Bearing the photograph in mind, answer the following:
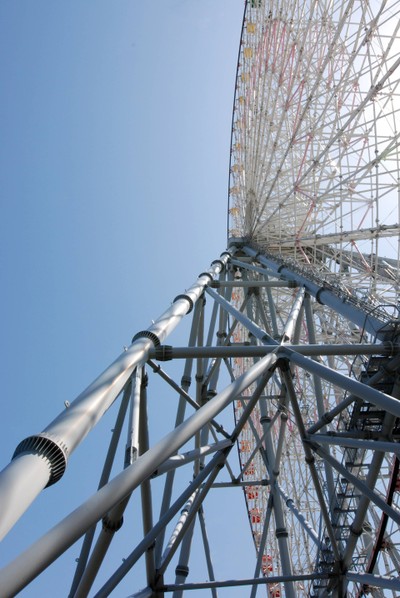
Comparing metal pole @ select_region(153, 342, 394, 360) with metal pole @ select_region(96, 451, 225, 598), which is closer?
metal pole @ select_region(96, 451, 225, 598)

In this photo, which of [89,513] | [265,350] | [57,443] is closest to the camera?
[89,513]

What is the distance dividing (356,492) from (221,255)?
10192 millimetres

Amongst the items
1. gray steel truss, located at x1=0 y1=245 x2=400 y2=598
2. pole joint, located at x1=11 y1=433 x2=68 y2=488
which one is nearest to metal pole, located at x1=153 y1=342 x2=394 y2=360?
gray steel truss, located at x1=0 y1=245 x2=400 y2=598

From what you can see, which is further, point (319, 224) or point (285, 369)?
point (319, 224)

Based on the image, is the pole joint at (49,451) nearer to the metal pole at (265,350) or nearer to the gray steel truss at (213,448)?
the gray steel truss at (213,448)

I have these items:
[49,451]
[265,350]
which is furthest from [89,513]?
[265,350]

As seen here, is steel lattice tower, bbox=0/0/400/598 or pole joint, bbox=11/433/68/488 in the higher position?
steel lattice tower, bbox=0/0/400/598

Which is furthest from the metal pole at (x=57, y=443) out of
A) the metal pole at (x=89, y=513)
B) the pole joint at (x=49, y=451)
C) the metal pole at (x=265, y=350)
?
the metal pole at (x=265, y=350)

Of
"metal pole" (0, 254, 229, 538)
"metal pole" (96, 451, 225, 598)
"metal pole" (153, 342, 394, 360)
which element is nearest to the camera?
"metal pole" (0, 254, 229, 538)

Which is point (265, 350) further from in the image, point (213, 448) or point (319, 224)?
point (319, 224)

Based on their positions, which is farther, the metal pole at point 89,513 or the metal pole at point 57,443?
the metal pole at point 57,443

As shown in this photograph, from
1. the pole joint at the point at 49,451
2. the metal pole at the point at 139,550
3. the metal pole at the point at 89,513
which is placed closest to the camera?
the metal pole at the point at 89,513

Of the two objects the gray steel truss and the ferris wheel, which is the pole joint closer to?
the gray steel truss

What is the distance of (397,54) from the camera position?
13.8 m
